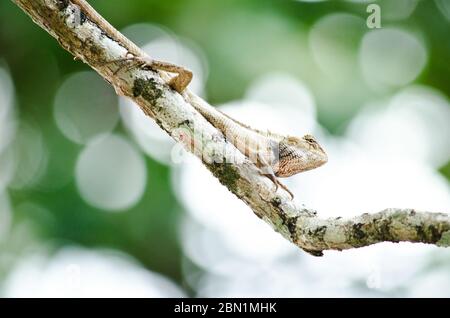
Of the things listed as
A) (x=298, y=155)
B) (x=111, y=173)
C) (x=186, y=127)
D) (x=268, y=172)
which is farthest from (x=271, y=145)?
(x=111, y=173)

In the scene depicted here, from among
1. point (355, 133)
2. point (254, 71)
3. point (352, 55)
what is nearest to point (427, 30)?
point (352, 55)

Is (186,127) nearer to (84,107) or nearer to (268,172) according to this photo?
(268,172)

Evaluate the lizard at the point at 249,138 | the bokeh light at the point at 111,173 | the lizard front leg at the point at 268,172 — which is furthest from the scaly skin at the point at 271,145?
the bokeh light at the point at 111,173

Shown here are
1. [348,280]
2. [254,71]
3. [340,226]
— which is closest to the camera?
[340,226]

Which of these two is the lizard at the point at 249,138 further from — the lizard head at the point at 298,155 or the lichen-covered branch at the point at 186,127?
the lichen-covered branch at the point at 186,127

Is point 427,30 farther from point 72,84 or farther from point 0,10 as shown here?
point 0,10

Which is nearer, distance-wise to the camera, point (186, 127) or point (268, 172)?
point (186, 127)

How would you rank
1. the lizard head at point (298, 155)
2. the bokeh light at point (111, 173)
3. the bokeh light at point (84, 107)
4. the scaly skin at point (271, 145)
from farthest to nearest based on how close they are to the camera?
the bokeh light at point (84, 107) → the bokeh light at point (111, 173) → the lizard head at point (298, 155) → the scaly skin at point (271, 145)
